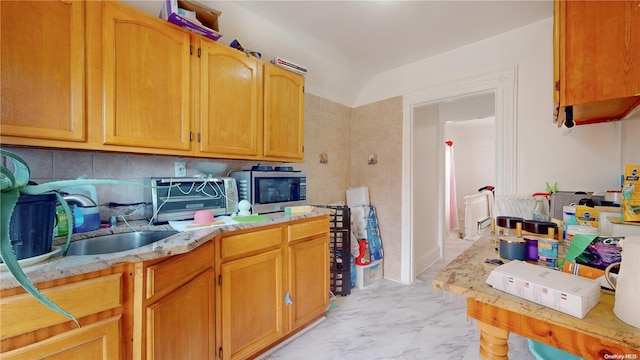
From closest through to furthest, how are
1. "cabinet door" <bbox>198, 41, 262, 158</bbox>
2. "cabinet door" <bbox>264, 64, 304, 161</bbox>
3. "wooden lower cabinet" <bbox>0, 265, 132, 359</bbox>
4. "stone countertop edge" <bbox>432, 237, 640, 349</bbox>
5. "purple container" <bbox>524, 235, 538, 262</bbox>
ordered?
"stone countertop edge" <bbox>432, 237, 640, 349</bbox> → "wooden lower cabinet" <bbox>0, 265, 132, 359</bbox> → "purple container" <bbox>524, 235, 538, 262</bbox> → "cabinet door" <bbox>198, 41, 262, 158</bbox> → "cabinet door" <bbox>264, 64, 304, 161</bbox>

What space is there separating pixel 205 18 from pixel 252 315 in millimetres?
1933

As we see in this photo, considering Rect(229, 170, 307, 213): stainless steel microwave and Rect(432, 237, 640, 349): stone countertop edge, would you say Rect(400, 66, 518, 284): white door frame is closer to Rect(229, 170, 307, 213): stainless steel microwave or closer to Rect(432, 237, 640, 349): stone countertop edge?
Rect(229, 170, 307, 213): stainless steel microwave

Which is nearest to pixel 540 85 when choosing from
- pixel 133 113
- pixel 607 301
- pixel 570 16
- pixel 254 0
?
pixel 570 16

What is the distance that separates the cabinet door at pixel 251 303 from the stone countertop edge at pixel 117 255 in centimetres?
26

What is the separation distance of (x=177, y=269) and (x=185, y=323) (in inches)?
11.0

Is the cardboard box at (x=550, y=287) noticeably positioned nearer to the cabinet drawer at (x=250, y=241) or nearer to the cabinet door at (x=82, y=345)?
the cabinet drawer at (x=250, y=241)

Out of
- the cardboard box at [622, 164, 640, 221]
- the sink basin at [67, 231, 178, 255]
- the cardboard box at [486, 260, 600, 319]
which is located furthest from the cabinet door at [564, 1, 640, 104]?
the sink basin at [67, 231, 178, 255]

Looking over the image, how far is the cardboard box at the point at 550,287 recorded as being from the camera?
2.18ft

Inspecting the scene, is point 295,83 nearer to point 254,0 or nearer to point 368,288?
point 254,0

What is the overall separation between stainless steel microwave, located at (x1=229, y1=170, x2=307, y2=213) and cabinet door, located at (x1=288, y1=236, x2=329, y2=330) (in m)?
0.36

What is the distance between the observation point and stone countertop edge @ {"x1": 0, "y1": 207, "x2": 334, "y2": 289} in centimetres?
74

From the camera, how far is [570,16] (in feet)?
3.59

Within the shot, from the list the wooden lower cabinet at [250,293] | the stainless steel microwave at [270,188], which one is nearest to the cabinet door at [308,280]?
the wooden lower cabinet at [250,293]

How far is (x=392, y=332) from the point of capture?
192 centimetres
